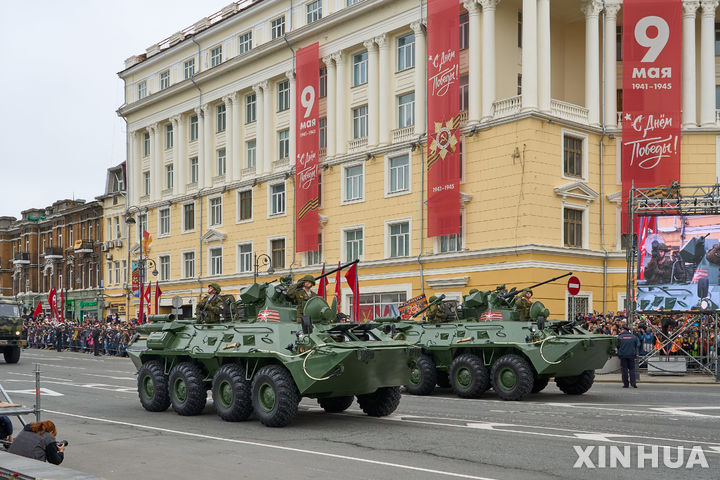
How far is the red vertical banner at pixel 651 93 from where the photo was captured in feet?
120

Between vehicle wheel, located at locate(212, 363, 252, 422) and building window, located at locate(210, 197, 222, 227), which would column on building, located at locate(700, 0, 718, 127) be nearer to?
building window, located at locate(210, 197, 222, 227)

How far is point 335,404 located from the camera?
661 inches

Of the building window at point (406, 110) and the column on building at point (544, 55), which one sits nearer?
the column on building at point (544, 55)

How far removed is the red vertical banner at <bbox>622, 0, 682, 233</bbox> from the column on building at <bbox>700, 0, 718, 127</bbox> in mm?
2400

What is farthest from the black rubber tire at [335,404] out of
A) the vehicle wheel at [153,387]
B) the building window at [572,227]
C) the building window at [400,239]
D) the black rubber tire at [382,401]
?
the building window at [400,239]

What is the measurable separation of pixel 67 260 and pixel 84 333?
83.2 feet

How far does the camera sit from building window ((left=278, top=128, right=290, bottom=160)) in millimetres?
48750

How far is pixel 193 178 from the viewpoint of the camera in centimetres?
5691

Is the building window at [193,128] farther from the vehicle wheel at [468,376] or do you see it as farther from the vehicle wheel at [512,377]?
the vehicle wheel at [512,377]

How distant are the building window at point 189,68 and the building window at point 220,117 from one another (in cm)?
352

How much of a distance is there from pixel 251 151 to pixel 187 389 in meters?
36.5

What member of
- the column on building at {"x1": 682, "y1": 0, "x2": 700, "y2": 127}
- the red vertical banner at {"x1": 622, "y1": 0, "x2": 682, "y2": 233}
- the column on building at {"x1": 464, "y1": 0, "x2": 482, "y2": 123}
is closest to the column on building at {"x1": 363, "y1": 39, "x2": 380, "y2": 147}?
the column on building at {"x1": 464, "y1": 0, "x2": 482, "y2": 123}

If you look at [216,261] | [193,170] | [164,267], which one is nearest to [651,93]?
[216,261]

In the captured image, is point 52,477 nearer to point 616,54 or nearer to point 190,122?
point 616,54
